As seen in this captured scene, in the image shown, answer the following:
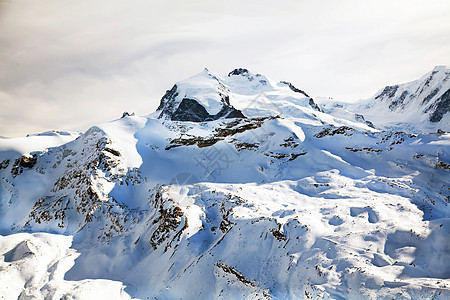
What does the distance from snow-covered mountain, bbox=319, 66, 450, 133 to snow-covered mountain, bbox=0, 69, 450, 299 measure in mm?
68792

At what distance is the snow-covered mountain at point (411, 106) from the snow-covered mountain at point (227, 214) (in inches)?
2708

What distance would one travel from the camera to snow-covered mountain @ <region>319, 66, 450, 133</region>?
294ft

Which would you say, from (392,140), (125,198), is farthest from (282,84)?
(125,198)

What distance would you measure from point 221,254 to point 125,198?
1265 cm

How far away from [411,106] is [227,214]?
118 meters

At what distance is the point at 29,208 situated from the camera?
2941 centimetres

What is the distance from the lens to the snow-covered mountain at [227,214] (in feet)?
57.0

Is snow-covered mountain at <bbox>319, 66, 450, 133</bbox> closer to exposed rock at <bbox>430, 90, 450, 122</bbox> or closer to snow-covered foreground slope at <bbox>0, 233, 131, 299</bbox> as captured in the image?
exposed rock at <bbox>430, 90, 450, 122</bbox>

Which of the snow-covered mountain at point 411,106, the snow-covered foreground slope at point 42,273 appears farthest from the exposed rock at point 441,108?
the snow-covered foreground slope at point 42,273

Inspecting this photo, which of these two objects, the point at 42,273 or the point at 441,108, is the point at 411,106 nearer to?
the point at 441,108

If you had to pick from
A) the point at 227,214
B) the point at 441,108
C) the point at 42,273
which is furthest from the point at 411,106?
the point at 42,273

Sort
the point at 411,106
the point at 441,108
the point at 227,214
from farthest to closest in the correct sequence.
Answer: the point at 411,106, the point at 441,108, the point at 227,214

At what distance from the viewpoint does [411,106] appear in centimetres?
11412

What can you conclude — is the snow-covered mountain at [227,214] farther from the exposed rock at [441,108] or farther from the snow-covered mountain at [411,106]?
the exposed rock at [441,108]
